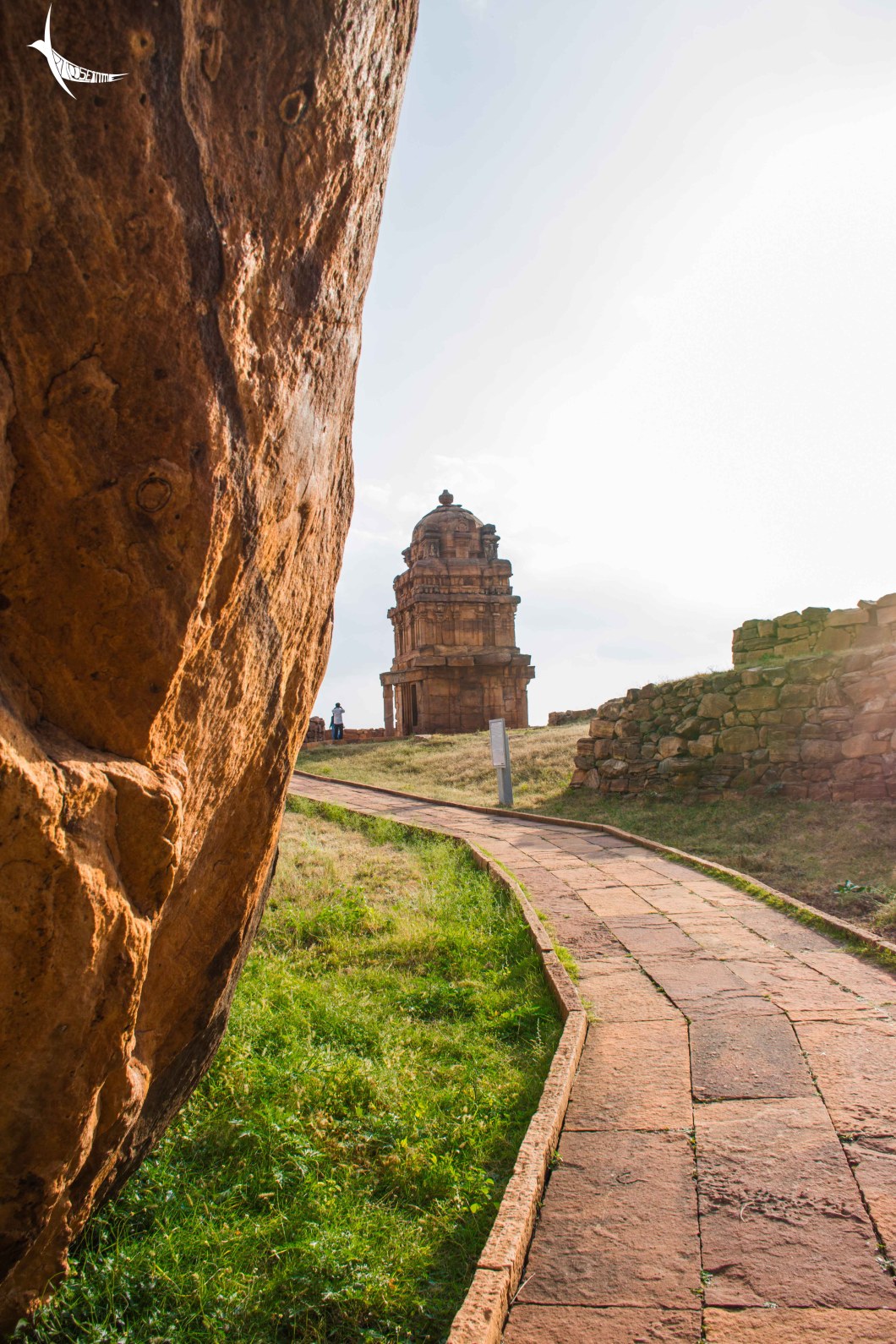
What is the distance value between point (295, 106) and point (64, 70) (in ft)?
1.85

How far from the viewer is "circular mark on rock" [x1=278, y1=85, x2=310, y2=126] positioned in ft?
6.23

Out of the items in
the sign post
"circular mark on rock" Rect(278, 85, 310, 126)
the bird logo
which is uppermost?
"circular mark on rock" Rect(278, 85, 310, 126)

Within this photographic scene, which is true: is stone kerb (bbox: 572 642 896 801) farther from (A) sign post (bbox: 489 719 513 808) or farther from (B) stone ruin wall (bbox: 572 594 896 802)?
(A) sign post (bbox: 489 719 513 808)

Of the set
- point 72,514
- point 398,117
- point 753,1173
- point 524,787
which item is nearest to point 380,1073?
point 753,1173

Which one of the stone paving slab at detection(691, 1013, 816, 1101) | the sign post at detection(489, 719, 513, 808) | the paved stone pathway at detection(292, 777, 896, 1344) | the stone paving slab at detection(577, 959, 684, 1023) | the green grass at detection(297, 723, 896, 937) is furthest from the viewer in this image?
the sign post at detection(489, 719, 513, 808)

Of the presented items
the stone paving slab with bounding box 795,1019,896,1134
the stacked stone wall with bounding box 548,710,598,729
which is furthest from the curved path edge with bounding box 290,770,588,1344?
the stacked stone wall with bounding box 548,710,598,729

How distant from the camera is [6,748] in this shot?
1.54m

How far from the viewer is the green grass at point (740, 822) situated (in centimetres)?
650

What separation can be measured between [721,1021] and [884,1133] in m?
1.03

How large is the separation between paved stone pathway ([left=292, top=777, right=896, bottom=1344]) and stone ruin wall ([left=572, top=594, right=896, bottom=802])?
504 cm

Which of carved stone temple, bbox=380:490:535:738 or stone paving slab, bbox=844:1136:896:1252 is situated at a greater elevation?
carved stone temple, bbox=380:490:535:738

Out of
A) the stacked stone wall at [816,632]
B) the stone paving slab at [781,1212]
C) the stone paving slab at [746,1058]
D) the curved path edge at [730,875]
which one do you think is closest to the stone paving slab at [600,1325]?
the stone paving slab at [781,1212]

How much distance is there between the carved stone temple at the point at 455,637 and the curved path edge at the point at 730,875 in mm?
11537

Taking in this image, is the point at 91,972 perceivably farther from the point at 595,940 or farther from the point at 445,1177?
the point at 595,940
